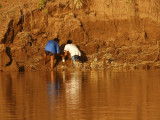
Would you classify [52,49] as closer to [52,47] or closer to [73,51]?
[52,47]

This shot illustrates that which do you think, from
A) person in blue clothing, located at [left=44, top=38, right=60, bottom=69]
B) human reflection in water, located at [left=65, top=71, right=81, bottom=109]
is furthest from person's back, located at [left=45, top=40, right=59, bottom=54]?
human reflection in water, located at [left=65, top=71, right=81, bottom=109]

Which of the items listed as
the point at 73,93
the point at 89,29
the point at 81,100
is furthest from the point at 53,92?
the point at 89,29

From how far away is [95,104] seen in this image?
7.97 m

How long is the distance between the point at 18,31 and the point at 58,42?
199 centimetres

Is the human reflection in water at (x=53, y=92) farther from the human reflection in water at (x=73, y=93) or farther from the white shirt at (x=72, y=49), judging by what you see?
the white shirt at (x=72, y=49)

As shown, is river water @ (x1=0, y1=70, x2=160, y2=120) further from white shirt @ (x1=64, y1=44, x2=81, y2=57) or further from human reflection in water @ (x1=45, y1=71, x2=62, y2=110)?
white shirt @ (x1=64, y1=44, x2=81, y2=57)

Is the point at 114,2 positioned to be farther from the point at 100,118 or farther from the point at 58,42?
the point at 100,118

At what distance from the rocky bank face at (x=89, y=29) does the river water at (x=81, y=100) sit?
6.47 metres

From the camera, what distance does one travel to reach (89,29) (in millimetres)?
19641

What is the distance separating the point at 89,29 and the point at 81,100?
1136 centimetres

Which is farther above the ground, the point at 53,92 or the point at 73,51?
the point at 73,51

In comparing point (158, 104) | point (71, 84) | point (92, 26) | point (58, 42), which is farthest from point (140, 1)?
point (158, 104)

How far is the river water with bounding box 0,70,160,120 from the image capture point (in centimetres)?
683

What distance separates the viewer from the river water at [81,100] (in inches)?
269
